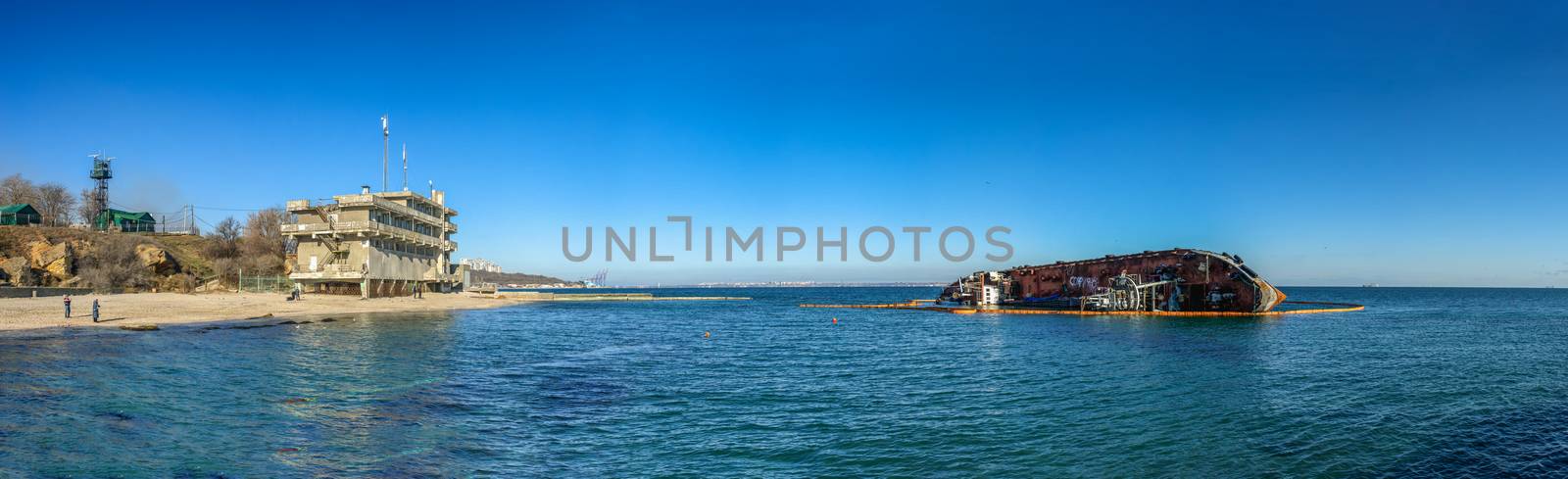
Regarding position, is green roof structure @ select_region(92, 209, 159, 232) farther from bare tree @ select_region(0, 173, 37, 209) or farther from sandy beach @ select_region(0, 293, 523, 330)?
sandy beach @ select_region(0, 293, 523, 330)

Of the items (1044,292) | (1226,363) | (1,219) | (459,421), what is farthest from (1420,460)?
(1,219)

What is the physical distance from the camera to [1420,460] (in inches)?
539

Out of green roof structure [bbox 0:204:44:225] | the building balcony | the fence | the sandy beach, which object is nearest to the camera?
the sandy beach

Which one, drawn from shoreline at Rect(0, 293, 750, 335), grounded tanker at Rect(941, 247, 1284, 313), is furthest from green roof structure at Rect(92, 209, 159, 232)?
grounded tanker at Rect(941, 247, 1284, 313)

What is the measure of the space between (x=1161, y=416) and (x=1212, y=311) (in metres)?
48.7

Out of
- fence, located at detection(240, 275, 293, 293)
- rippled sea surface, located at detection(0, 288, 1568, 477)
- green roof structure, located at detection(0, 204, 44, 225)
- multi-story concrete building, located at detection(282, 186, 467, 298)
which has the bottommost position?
rippled sea surface, located at detection(0, 288, 1568, 477)

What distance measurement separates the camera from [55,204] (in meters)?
89.1

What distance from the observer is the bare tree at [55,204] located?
3457 inches

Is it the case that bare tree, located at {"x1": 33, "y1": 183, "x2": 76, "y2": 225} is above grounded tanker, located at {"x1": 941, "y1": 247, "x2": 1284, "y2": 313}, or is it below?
above

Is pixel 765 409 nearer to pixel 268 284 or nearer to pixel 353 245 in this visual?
pixel 353 245

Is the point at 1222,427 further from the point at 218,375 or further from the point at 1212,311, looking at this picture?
the point at 1212,311

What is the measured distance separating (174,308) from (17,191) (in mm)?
64812

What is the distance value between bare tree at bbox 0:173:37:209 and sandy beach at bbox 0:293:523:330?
49.3 m

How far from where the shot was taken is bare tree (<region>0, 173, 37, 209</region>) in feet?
Result: 284
